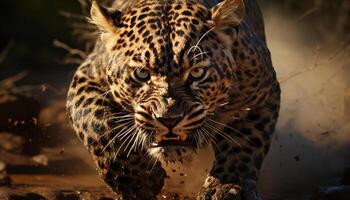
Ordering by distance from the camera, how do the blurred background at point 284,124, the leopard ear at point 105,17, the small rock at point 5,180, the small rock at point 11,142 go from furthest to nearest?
1. the small rock at point 11,142
2. the blurred background at point 284,124
3. the small rock at point 5,180
4. the leopard ear at point 105,17

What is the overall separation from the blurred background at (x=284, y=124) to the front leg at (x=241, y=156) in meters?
1.02

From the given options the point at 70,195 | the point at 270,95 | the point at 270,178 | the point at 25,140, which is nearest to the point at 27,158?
the point at 25,140

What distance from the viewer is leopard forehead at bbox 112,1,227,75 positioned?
687 cm

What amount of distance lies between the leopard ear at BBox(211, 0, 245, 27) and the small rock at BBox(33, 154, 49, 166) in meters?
4.07

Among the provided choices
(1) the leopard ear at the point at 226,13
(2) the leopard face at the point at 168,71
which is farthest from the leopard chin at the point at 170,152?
(1) the leopard ear at the point at 226,13

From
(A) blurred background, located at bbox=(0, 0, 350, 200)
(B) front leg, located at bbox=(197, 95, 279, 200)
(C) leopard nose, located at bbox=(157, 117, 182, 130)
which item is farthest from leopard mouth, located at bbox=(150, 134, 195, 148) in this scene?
(A) blurred background, located at bbox=(0, 0, 350, 200)

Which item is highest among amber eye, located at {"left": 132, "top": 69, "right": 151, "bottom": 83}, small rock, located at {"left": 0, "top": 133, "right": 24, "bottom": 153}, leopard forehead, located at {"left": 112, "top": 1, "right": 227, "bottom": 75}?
leopard forehead, located at {"left": 112, "top": 1, "right": 227, "bottom": 75}

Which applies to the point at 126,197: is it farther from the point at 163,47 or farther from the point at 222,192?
the point at 163,47

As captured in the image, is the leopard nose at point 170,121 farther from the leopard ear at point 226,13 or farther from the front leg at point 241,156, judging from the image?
the leopard ear at point 226,13

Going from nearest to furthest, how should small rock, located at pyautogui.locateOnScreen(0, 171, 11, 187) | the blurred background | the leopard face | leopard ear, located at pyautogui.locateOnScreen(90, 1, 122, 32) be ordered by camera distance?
1. the leopard face
2. leopard ear, located at pyautogui.locateOnScreen(90, 1, 122, 32)
3. small rock, located at pyautogui.locateOnScreen(0, 171, 11, 187)
4. the blurred background

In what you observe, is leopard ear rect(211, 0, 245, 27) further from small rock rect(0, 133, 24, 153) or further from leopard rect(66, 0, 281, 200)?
small rock rect(0, 133, 24, 153)

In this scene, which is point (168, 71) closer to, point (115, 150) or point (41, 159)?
point (115, 150)

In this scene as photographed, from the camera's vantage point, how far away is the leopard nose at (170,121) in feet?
21.6

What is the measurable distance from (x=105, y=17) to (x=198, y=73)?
1007 mm
